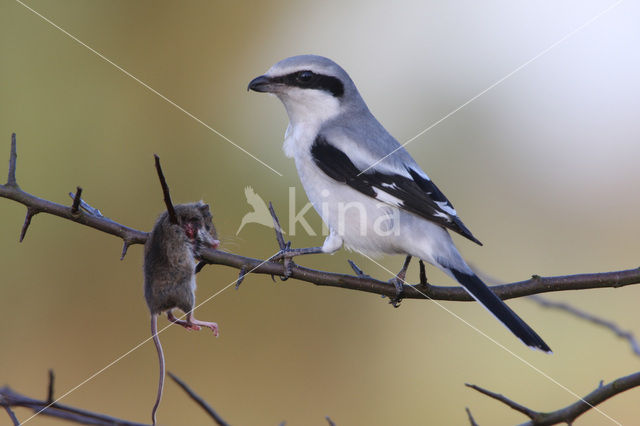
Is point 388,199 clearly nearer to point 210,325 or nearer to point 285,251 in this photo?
point 285,251

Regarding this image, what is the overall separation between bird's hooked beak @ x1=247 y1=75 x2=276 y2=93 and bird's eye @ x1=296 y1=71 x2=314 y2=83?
0.11 meters

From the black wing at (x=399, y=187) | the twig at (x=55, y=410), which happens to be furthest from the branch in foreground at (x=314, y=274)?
the twig at (x=55, y=410)

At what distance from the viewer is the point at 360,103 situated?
2771 millimetres

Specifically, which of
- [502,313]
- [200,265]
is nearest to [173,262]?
[200,265]

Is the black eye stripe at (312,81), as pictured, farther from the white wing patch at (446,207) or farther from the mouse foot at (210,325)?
the mouse foot at (210,325)

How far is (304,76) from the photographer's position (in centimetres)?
255

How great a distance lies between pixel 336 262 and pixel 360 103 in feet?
6.39

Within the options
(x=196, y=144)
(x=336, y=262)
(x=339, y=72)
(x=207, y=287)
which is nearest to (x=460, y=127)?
(x=336, y=262)

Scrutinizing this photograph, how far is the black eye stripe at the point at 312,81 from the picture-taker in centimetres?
254

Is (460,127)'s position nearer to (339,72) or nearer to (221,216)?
(221,216)

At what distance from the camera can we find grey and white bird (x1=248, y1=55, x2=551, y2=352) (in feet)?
7.53

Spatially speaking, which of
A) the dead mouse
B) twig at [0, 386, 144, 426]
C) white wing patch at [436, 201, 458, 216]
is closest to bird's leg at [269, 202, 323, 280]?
the dead mouse

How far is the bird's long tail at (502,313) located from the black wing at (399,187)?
29cm

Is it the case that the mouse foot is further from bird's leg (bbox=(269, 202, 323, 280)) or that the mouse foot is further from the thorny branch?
bird's leg (bbox=(269, 202, 323, 280))
